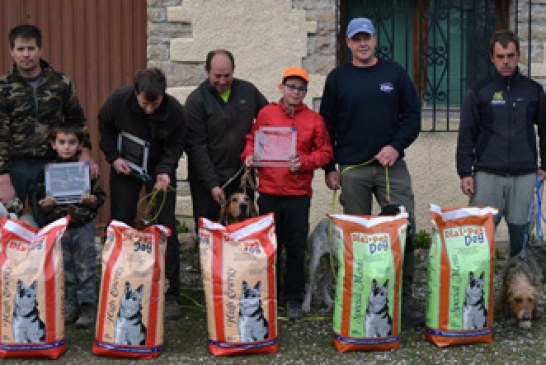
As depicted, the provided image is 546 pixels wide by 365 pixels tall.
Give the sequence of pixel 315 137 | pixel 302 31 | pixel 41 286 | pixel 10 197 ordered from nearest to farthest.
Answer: pixel 41 286 < pixel 10 197 < pixel 315 137 < pixel 302 31

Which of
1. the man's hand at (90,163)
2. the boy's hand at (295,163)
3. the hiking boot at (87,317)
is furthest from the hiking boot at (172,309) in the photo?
the boy's hand at (295,163)

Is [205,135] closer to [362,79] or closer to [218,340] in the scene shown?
[362,79]

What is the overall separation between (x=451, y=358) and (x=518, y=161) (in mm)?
1299

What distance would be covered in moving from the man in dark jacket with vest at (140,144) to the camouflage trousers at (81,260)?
9.6 inches

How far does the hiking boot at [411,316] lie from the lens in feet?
16.7

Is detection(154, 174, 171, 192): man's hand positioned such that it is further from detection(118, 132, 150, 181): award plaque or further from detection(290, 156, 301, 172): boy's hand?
detection(290, 156, 301, 172): boy's hand

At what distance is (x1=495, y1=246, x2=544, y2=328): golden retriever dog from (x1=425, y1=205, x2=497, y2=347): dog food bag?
438 millimetres

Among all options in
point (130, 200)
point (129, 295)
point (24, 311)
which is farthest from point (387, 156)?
point (24, 311)

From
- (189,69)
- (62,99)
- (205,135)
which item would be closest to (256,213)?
(205,135)

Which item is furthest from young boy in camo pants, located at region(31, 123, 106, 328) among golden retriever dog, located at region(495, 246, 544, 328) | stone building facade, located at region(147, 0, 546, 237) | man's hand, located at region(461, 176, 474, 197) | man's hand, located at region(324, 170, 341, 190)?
golden retriever dog, located at region(495, 246, 544, 328)

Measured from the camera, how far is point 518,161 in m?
5.08

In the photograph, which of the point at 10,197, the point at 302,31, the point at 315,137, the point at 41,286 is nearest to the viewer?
A: the point at 41,286

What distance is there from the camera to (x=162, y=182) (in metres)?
5.06

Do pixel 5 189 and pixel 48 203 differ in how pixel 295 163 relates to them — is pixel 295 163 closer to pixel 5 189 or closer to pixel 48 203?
pixel 48 203
